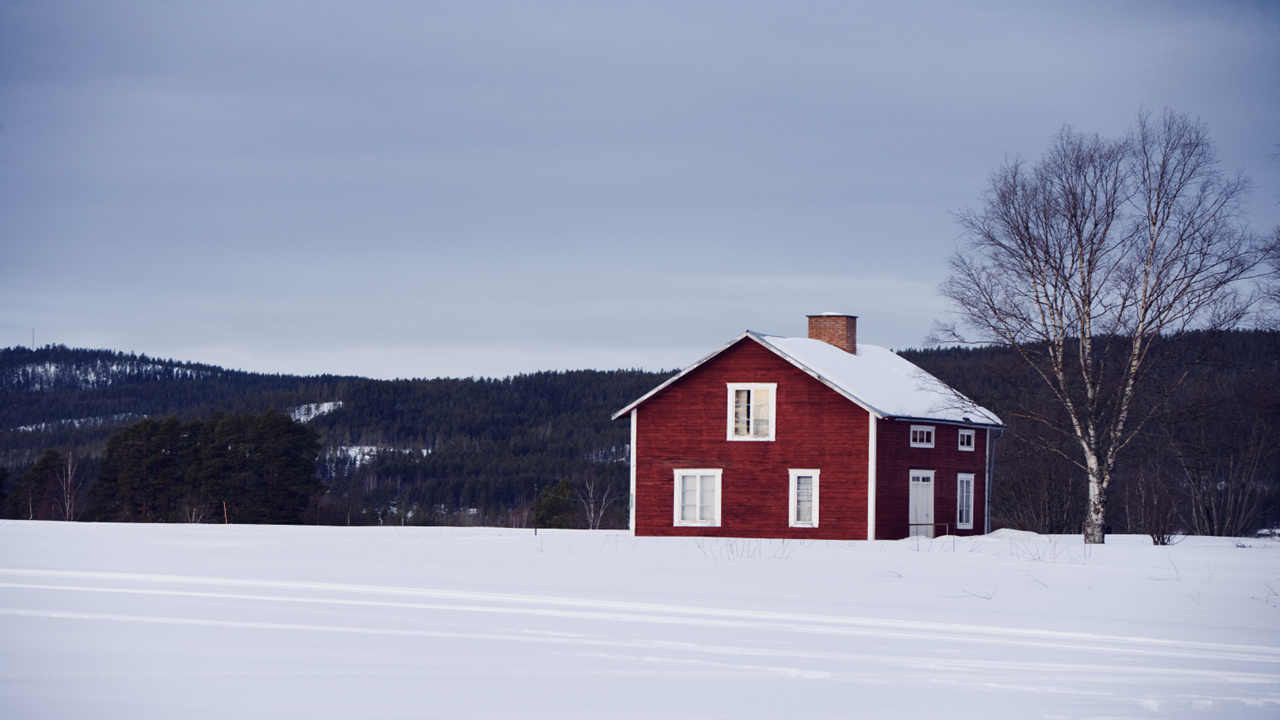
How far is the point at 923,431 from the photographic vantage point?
35156 millimetres

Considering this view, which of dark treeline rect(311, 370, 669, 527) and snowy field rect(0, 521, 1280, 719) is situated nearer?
snowy field rect(0, 521, 1280, 719)

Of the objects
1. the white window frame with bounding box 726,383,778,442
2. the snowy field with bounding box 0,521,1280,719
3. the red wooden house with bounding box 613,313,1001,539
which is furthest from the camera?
the white window frame with bounding box 726,383,778,442

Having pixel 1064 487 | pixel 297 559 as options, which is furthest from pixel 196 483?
pixel 297 559

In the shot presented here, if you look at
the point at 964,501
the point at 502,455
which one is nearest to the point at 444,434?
the point at 502,455

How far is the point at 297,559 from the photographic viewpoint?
2186cm

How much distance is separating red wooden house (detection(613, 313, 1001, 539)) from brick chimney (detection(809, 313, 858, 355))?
3.65m

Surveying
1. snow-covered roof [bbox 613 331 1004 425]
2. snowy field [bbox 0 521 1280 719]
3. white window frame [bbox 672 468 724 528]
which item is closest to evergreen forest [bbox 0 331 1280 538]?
snow-covered roof [bbox 613 331 1004 425]

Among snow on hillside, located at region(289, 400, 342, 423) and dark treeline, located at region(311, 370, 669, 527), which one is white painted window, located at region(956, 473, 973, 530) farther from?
snow on hillside, located at region(289, 400, 342, 423)

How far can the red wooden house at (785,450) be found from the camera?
32906 millimetres

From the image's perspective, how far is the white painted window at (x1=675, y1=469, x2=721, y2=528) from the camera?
112 feet

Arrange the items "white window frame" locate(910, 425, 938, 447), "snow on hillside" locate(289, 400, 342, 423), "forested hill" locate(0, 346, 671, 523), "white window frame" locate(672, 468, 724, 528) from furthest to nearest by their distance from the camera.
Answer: "snow on hillside" locate(289, 400, 342, 423) < "forested hill" locate(0, 346, 671, 523) < "white window frame" locate(910, 425, 938, 447) < "white window frame" locate(672, 468, 724, 528)

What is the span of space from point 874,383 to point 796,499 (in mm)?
4823

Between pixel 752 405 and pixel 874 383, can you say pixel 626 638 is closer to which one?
pixel 752 405

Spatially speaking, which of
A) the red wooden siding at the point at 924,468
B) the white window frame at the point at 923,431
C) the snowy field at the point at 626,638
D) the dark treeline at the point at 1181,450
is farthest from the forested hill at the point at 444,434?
the snowy field at the point at 626,638
